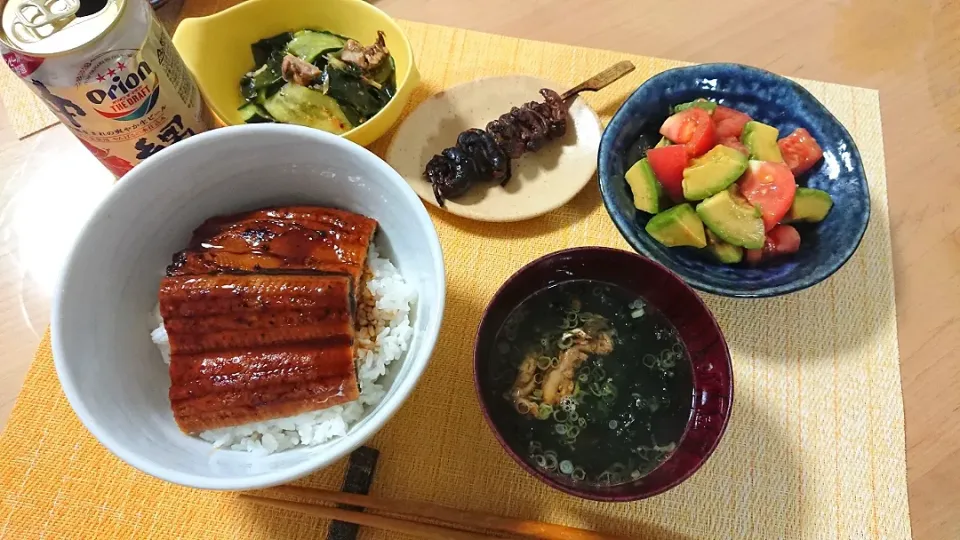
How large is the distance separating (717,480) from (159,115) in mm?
1224

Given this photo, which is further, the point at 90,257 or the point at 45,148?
the point at 45,148

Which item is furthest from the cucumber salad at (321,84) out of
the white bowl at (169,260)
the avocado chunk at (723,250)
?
the avocado chunk at (723,250)

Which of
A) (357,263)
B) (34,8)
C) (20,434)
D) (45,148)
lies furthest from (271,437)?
(45,148)

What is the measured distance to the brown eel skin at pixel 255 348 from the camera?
2.92 feet

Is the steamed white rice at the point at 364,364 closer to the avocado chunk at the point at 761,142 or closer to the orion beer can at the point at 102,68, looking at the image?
the orion beer can at the point at 102,68

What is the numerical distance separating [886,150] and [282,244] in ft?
4.49

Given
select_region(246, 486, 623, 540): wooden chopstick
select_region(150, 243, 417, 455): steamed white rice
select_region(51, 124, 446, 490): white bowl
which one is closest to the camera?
select_region(51, 124, 446, 490): white bowl

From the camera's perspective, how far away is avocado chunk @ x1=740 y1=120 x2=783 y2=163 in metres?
1.24

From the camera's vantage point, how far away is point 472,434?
1.13m

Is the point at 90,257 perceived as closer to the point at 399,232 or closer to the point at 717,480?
the point at 399,232

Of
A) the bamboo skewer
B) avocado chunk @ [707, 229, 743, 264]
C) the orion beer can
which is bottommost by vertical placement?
avocado chunk @ [707, 229, 743, 264]

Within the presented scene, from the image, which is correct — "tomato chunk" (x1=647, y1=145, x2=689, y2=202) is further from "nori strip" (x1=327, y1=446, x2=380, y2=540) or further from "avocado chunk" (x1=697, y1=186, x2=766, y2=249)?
"nori strip" (x1=327, y1=446, x2=380, y2=540)

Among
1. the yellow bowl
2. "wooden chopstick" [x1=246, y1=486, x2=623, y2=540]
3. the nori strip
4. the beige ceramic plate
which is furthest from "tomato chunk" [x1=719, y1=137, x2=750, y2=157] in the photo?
the nori strip

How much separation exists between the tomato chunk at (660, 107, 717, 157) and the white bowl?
64 centimetres
